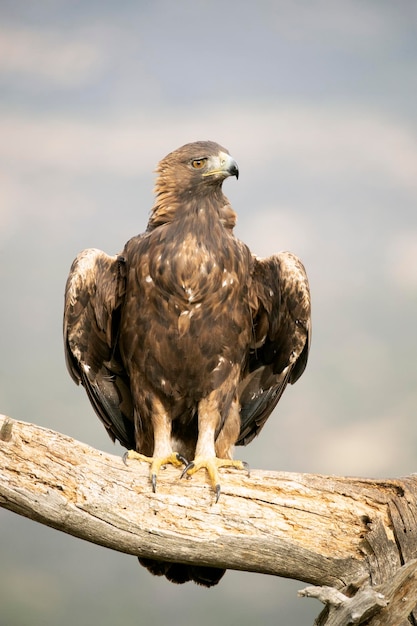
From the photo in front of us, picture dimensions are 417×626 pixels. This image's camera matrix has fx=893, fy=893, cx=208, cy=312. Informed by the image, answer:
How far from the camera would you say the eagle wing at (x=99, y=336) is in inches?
271

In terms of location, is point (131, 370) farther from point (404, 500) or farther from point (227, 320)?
point (404, 500)

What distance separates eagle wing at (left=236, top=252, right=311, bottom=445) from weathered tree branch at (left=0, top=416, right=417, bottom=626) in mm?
1440

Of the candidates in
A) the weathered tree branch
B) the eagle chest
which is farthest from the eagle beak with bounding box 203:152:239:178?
the weathered tree branch

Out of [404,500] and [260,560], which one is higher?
[404,500]

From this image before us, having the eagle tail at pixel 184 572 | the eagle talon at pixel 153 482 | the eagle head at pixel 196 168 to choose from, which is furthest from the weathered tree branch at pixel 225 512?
the eagle head at pixel 196 168

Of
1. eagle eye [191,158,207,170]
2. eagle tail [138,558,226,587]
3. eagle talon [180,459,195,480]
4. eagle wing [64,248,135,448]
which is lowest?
eagle tail [138,558,226,587]

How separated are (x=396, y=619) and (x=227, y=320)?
97.0 inches

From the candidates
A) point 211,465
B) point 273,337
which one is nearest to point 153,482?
point 211,465

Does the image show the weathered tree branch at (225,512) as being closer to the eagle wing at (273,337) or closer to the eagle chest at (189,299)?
the eagle chest at (189,299)

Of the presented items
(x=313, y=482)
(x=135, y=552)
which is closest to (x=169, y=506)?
(x=135, y=552)

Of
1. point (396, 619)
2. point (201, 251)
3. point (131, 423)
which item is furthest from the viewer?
point (131, 423)

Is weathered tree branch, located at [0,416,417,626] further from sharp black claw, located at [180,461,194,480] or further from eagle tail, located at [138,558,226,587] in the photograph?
eagle tail, located at [138,558,226,587]

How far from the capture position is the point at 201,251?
21.6 ft

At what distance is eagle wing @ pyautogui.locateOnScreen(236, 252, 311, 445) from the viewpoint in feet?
22.9
